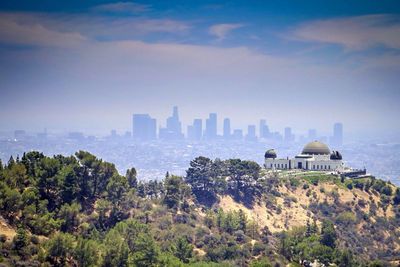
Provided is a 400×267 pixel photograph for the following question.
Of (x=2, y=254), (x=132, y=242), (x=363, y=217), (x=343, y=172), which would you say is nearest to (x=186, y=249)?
(x=132, y=242)

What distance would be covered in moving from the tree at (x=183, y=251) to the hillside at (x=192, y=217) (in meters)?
0.15

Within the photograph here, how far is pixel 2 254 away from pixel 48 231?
8.27 metres

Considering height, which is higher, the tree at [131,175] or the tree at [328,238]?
the tree at [131,175]

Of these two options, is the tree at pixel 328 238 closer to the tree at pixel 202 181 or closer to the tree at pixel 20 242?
the tree at pixel 202 181

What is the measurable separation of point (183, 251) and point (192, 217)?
59.2ft

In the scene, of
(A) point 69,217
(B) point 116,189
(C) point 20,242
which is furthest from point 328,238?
(C) point 20,242

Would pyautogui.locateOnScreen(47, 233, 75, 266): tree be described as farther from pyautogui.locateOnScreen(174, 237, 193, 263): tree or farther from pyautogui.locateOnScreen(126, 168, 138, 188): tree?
pyautogui.locateOnScreen(126, 168, 138, 188): tree

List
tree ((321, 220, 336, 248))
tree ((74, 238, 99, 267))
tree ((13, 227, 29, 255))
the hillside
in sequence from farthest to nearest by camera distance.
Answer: tree ((321, 220, 336, 248)), the hillside, tree ((74, 238, 99, 267)), tree ((13, 227, 29, 255))

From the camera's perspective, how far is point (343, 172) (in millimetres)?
115062

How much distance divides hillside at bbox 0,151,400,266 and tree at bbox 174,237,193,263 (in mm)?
153

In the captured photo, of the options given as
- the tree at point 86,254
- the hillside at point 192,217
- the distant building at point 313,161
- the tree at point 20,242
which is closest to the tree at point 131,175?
the hillside at point 192,217

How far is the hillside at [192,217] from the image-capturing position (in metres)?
57.5

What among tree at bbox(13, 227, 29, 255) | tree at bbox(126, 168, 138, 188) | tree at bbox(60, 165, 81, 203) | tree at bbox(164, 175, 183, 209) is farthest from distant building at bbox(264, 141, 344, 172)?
tree at bbox(13, 227, 29, 255)

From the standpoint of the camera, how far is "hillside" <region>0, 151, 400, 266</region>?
57531mm
